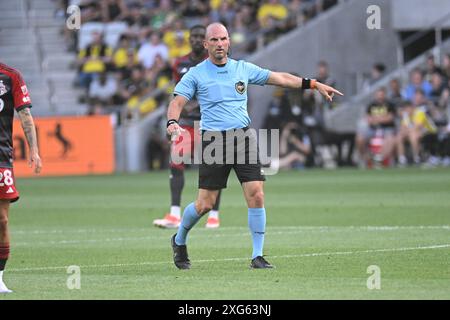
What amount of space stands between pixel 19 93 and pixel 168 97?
1959cm

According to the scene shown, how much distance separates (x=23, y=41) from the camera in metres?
37.7

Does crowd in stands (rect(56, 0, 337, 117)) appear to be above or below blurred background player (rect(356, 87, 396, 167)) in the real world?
above

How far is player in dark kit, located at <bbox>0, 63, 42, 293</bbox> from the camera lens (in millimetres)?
10180

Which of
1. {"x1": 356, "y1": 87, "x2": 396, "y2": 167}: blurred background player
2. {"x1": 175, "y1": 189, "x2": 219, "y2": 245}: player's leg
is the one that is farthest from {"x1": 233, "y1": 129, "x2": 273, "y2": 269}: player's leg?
{"x1": 356, "y1": 87, "x2": 396, "y2": 167}: blurred background player

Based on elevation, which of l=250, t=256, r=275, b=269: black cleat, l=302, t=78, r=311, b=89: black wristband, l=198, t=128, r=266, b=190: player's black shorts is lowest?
l=250, t=256, r=275, b=269: black cleat

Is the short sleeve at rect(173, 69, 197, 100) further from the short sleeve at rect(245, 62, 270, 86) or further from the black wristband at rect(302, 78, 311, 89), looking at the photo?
the black wristband at rect(302, 78, 311, 89)

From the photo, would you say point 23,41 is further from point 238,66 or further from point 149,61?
point 238,66

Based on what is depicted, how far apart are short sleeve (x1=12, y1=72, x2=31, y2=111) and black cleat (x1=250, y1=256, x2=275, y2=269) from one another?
8.92 feet

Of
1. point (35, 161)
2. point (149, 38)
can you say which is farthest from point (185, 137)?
point (149, 38)

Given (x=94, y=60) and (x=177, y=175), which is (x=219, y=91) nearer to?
(x=177, y=175)

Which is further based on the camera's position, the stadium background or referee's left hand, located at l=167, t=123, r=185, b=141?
the stadium background

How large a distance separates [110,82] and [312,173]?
26.6ft

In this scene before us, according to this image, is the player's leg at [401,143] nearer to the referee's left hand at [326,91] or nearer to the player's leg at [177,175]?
the player's leg at [177,175]

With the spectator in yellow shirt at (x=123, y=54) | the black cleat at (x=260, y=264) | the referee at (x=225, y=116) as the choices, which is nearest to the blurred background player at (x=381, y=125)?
the spectator in yellow shirt at (x=123, y=54)
